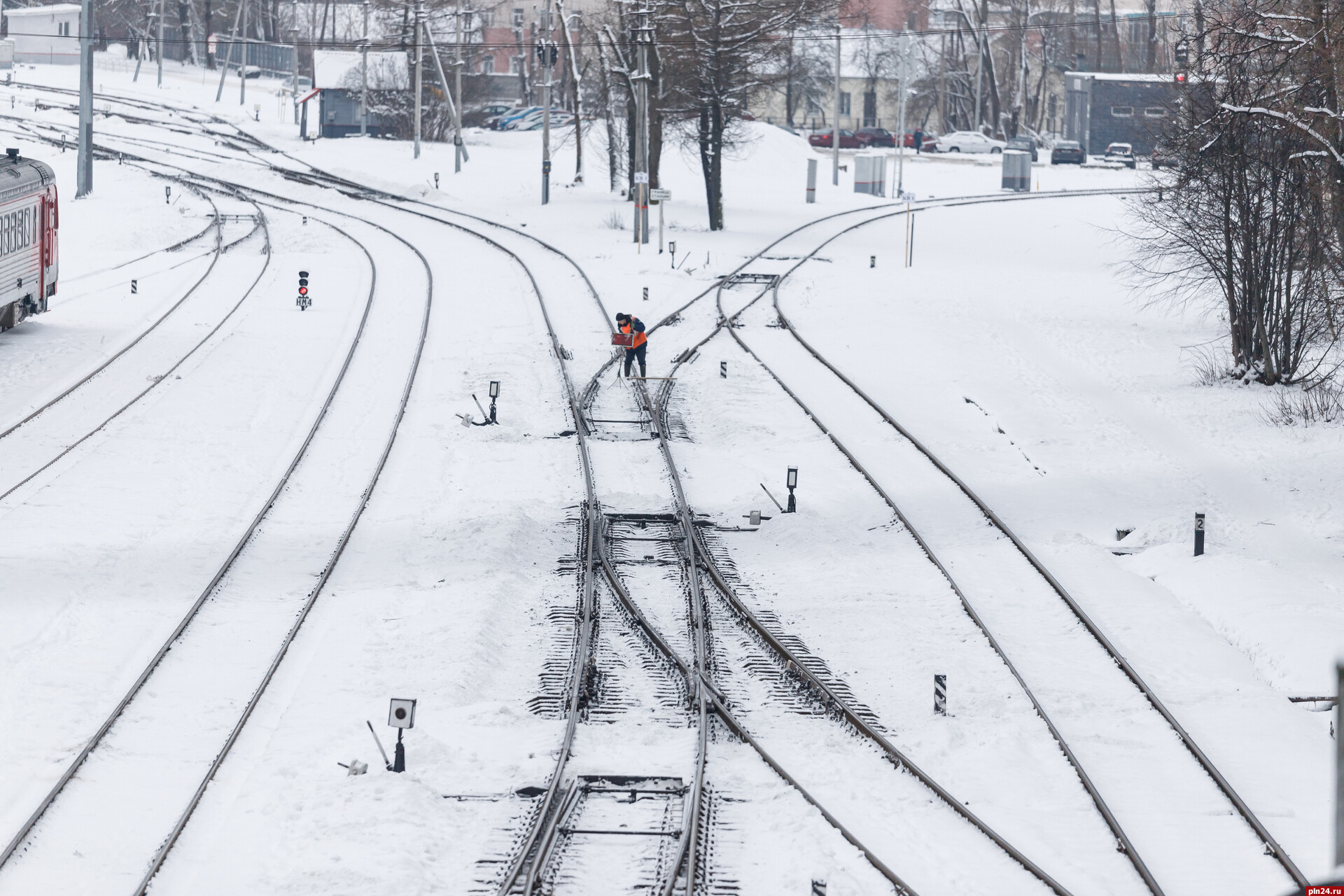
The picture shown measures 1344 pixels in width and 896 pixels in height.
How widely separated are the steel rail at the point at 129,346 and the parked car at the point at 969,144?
2074 inches

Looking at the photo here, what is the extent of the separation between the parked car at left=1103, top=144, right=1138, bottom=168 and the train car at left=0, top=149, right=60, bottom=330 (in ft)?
202

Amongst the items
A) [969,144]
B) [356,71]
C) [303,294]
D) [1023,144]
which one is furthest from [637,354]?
[1023,144]

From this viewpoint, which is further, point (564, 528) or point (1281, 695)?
point (564, 528)

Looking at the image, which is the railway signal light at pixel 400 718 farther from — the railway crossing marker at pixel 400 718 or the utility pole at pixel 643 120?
the utility pole at pixel 643 120

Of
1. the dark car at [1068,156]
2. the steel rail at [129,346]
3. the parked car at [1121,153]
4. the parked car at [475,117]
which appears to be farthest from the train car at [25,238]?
the parked car at [1121,153]

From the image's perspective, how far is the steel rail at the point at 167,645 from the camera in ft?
34.4

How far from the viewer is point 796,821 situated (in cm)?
1080

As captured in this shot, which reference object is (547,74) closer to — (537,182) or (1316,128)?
(537,182)

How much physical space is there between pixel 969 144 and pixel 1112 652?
249 feet

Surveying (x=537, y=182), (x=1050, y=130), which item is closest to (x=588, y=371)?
(x=537, y=182)

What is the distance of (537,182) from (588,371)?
3563cm

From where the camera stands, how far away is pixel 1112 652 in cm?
1424

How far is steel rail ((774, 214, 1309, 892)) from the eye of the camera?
10.6 m

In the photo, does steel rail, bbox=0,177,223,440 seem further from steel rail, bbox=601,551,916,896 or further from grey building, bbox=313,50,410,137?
grey building, bbox=313,50,410,137
